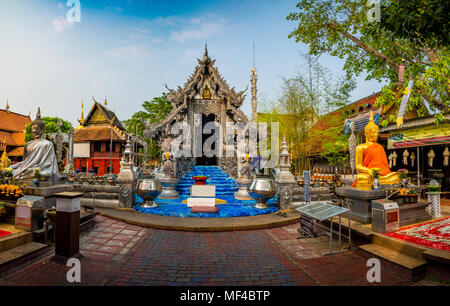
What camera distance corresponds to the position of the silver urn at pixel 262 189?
860cm

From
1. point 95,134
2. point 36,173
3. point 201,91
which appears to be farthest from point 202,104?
point 95,134

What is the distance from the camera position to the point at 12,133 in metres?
30.3

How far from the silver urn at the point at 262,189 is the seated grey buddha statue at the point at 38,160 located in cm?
695

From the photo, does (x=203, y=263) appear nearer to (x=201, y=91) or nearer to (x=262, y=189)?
(x=262, y=189)

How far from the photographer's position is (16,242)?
4.45 m

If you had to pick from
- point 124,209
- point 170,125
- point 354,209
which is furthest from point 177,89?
point 354,209

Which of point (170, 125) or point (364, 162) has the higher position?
point (170, 125)

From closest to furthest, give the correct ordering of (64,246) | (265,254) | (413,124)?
1. (64,246)
2. (265,254)
3. (413,124)

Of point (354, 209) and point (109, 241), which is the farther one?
point (354, 209)

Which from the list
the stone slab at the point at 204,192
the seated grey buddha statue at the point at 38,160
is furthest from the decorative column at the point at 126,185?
the stone slab at the point at 204,192

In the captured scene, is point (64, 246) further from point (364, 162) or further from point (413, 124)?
point (413, 124)

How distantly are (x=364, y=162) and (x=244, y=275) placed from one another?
528 cm

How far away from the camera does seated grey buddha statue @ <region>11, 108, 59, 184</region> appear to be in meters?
6.29

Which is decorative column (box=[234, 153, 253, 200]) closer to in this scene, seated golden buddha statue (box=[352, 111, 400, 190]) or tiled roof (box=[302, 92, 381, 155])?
seated golden buddha statue (box=[352, 111, 400, 190])
